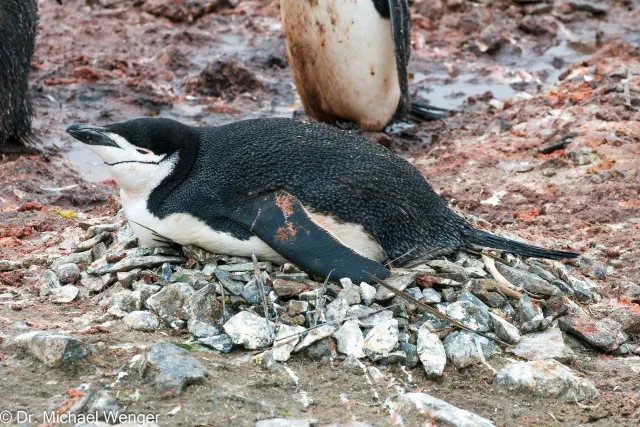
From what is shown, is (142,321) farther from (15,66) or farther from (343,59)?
(343,59)

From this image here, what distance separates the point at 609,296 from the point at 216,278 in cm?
186

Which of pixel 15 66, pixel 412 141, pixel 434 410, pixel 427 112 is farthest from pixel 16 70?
pixel 434 410

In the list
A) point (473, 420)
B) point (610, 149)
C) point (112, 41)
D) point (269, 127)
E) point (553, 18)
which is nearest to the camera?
point (473, 420)

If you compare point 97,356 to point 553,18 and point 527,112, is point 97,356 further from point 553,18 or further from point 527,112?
point 553,18

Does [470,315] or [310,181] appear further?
[310,181]

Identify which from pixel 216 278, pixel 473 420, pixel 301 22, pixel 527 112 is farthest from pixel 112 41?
pixel 473 420

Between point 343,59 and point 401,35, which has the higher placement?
point 401,35

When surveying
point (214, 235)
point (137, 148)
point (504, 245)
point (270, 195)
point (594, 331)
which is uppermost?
point (137, 148)

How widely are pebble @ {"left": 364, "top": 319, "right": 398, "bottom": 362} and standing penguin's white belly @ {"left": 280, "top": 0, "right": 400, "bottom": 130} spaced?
3976 millimetres

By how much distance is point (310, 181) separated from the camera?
3.80 metres

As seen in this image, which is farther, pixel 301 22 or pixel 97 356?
pixel 301 22

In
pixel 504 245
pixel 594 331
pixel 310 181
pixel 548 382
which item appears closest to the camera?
pixel 548 382

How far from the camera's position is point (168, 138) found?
380cm

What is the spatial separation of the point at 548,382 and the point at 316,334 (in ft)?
2.78
